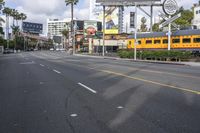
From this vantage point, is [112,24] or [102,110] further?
[112,24]

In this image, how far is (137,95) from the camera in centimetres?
1223

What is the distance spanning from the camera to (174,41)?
168ft

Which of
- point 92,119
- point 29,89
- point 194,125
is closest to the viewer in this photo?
point 194,125

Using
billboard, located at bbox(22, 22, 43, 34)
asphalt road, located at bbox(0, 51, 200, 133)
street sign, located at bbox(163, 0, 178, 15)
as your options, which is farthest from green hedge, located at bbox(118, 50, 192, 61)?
billboard, located at bbox(22, 22, 43, 34)

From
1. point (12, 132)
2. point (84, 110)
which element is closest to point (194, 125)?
point (84, 110)

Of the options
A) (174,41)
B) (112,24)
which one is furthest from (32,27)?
(174,41)

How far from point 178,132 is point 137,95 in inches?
202

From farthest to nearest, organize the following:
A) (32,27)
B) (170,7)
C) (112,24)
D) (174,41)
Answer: (32,27), (112,24), (174,41), (170,7)

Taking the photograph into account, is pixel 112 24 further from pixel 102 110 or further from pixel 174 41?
A: pixel 102 110

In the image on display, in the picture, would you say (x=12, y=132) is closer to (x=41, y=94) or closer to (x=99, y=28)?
(x=41, y=94)

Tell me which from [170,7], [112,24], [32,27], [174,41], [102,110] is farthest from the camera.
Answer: [32,27]

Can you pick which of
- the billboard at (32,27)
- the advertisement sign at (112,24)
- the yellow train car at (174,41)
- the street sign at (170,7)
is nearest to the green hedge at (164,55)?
the yellow train car at (174,41)

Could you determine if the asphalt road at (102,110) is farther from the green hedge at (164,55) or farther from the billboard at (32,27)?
the billboard at (32,27)

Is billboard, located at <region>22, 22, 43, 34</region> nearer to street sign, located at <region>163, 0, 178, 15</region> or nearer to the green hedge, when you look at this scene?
the green hedge
